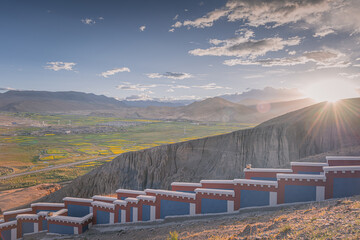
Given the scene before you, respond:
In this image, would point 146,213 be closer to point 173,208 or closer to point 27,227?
point 173,208

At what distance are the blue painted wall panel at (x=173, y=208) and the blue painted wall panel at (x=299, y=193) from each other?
250 inches

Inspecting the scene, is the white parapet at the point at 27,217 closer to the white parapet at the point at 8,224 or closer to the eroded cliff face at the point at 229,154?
the white parapet at the point at 8,224

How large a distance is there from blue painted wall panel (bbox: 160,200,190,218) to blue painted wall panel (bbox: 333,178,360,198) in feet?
29.2

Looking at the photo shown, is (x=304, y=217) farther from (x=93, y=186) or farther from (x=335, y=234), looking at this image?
(x=93, y=186)

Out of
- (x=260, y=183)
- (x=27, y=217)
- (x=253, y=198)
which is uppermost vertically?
(x=260, y=183)

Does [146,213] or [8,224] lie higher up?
[146,213]

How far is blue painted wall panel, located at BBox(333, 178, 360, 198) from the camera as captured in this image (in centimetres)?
1210

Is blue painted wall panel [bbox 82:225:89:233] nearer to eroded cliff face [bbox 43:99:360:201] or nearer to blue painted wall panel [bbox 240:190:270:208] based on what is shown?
eroded cliff face [bbox 43:99:360:201]

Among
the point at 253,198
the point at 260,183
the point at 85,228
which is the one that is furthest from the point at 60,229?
the point at 260,183

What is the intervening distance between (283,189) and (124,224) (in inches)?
461

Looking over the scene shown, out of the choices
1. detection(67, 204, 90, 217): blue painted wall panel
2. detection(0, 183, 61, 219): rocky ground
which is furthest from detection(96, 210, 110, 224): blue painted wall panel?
detection(0, 183, 61, 219): rocky ground

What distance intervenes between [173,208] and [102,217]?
6.85m

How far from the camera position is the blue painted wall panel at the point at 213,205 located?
1435cm

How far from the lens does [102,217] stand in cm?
1822
